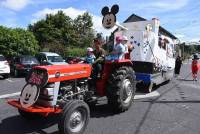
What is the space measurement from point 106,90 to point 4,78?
39.0 ft

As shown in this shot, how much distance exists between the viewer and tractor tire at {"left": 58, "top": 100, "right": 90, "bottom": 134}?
19.8ft

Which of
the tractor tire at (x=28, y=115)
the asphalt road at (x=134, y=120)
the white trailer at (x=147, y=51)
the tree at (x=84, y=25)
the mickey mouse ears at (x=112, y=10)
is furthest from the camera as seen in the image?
the tree at (x=84, y=25)

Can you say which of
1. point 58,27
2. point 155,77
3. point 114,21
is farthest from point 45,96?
point 58,27

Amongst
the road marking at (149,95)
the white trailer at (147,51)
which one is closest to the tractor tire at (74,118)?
the road marking at (149,95)

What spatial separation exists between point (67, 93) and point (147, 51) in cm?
688

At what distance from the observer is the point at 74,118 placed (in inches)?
250

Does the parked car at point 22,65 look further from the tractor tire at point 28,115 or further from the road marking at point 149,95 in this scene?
the tractor tire at point 28,115

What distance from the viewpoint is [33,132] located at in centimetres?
665

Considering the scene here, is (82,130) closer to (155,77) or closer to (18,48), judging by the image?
(155,77)

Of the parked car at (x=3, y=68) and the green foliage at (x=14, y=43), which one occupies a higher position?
the green foliage at (x=14, y=43)

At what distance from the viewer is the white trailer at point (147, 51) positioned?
12.4 metres

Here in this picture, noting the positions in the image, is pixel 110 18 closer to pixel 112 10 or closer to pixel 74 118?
pixel 112 10

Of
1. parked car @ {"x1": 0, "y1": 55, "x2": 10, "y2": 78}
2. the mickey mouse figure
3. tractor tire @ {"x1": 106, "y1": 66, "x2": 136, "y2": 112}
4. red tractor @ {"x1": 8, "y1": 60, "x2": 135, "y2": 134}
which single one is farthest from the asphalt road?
parked car @ {"x1": 0, "y1": 55, "x2": 10, "y2": 78}

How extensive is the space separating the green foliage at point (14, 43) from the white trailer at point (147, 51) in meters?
14.8
